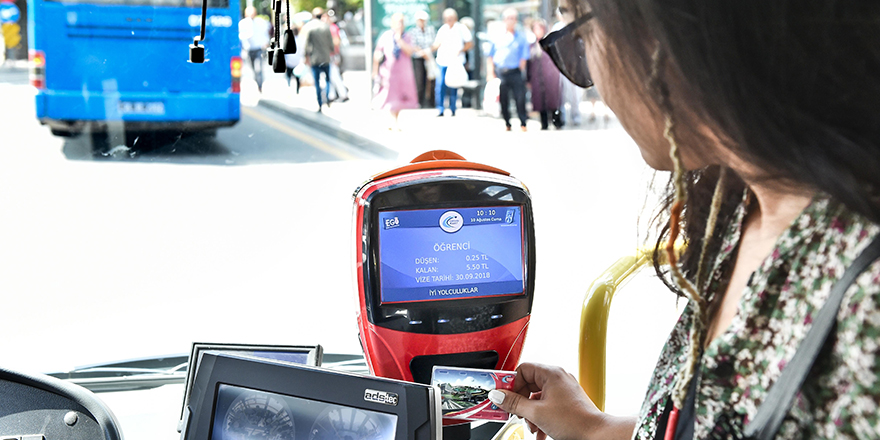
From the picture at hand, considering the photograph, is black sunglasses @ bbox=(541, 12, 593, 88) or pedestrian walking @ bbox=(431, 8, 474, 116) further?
pedestrian walking @ bbox=(431, 8, 474, 116)

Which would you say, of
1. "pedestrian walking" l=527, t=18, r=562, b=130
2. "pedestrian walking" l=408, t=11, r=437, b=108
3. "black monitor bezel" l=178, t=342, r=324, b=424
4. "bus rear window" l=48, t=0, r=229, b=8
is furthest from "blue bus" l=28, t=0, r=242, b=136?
"pedestrian walking" l=408, t=11, r=437, b=108

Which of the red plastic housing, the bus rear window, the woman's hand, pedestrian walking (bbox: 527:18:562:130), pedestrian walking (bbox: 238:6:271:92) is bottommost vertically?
the woman's hand

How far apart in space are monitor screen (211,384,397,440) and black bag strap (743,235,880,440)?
0.41 m

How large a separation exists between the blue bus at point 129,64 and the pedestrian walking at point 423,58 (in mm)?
2075

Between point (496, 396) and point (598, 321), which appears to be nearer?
point (496, 396)

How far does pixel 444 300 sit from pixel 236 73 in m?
1.43

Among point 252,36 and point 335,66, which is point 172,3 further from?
point 335,66

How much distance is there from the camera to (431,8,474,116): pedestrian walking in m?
4.62

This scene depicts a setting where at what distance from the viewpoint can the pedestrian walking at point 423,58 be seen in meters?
4.39

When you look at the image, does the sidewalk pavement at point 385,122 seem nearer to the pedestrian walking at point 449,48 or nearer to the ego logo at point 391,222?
the pedestrian walking at point 449,48

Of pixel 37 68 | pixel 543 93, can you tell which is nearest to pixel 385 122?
pixel 543 93

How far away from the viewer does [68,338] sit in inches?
96.8

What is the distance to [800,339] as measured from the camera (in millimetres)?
610

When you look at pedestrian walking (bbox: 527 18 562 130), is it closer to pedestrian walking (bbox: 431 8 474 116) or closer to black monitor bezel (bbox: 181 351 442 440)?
pedestrian walking (bbox: 431 8 474 116)
